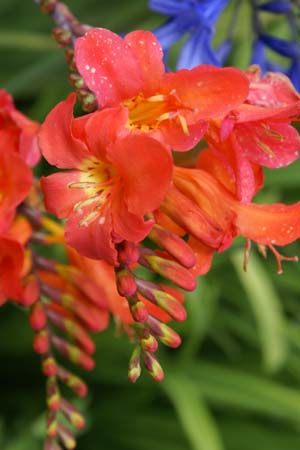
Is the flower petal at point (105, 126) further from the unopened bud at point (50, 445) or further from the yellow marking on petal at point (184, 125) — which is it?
the unopened bud at point (50, 445)

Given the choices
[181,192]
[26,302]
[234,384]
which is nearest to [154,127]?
[181,192]

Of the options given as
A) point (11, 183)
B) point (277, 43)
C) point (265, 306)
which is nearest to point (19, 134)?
point (11, 183)

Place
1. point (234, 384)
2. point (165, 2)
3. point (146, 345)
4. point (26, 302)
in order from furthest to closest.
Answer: point (234, 384), point (165, 2), point (26, 302), point (146, 345)

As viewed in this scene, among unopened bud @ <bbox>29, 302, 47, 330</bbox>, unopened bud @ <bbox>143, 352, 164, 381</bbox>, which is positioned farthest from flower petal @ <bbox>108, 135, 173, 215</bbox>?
unopened bud @ <bbox>29, 302, 47, 330</bbox>

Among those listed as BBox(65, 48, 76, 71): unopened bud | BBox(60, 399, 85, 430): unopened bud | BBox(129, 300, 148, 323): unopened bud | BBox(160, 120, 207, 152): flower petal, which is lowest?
BBox(60, 399, 85, 430): unopened bud

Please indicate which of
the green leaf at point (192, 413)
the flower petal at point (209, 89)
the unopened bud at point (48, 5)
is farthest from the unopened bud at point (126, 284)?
the green leaf at point (192, 413)

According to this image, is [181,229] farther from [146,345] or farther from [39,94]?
[39,94]

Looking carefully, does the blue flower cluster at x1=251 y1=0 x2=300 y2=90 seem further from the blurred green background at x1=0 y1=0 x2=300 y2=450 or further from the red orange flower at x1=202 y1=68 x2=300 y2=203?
the blurred green background at x1=0 y1=0 x2=300 y2=450
